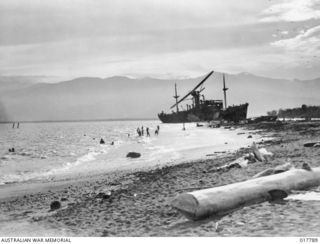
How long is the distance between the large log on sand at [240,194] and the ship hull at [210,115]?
70.3 m

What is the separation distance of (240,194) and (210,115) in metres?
100

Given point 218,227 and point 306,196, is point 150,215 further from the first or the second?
point 306,196

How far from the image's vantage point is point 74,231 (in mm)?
6367

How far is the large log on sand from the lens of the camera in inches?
227

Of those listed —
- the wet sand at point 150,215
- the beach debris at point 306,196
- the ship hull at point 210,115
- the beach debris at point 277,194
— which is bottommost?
the wet sand at point 150,215

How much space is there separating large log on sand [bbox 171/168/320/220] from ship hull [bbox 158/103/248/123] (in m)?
70.3

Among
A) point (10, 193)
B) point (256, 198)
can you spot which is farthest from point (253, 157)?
point (10, 193)

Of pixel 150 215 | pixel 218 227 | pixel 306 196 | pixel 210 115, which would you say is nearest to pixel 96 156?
pixel 150 215

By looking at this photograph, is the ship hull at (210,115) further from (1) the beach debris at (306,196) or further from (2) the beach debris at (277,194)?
(2) the beach debris at (277,194)

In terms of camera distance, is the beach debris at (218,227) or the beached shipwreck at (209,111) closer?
the beach debris at (218,227)

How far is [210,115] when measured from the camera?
10538 centimetres

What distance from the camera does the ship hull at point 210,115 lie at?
87.8 meters

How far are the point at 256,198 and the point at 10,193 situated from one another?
31.4ft

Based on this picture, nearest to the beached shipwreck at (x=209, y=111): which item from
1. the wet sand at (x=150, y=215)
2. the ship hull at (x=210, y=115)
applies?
the ship hull at (x=210, y=115)
